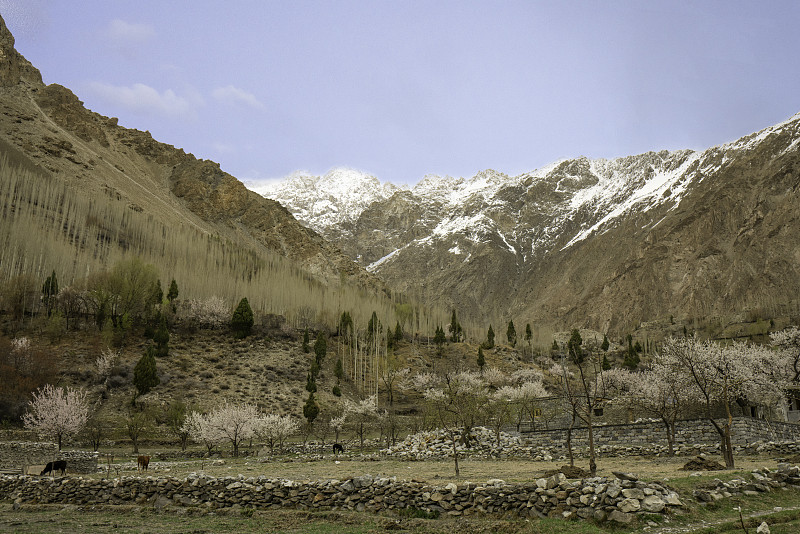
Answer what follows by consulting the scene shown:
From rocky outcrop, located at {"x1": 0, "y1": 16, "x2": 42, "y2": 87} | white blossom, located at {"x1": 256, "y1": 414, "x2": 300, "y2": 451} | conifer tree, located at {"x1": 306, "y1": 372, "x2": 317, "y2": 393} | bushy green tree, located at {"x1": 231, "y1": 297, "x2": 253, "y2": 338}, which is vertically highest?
rocky outcrop, located at {"x1": 0, "y1": 16, "x2": 42, "y2": 87}

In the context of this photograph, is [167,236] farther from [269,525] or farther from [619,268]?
[619,268]

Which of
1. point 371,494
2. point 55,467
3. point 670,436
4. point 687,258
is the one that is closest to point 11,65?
point 55,467

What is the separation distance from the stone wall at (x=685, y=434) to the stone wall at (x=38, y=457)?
21.7 meters

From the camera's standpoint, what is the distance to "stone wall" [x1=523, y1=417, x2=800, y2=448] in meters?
25.3

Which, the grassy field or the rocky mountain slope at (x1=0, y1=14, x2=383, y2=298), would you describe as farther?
the rocky mountain slope at (x1=0, y1=14, x2=383, y2=298)

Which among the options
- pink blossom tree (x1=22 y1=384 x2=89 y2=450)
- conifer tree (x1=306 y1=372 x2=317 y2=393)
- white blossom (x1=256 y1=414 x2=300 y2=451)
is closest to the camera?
pink blossom tree (x1=22 y1=384 x2=89 y2=450)

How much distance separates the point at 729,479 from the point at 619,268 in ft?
481

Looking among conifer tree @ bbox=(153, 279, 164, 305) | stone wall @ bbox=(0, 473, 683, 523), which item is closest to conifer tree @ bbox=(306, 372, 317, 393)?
conifer tree @ bbox=(153, 279, 164, 305)

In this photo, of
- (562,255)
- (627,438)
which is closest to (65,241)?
(627,438)

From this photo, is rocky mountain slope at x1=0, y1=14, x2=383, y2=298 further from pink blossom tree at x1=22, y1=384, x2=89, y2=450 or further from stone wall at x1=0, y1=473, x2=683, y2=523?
stone wall at x1=0, y1=473, x2=683, y2=523

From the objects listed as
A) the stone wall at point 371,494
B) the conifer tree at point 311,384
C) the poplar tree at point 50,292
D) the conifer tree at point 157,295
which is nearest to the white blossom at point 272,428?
the conifer tree at point 311,384

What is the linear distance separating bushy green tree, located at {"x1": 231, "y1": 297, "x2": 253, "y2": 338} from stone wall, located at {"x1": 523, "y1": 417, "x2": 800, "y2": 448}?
44.2 m

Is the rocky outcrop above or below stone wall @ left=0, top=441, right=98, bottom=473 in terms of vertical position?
above

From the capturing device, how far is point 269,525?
13844mm
